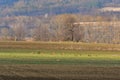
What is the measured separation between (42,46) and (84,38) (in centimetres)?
5466

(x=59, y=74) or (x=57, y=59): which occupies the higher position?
(x=59, y=74)

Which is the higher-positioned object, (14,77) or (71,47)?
(14,77)

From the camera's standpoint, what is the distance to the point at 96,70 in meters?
39.5

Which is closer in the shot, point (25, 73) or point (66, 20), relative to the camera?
point (25, 73)

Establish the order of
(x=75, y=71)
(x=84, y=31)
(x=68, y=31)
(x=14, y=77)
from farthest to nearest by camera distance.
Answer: (x=84, y=31), (x=68, y=31), (x=75, y=71), (x=14, y=77)

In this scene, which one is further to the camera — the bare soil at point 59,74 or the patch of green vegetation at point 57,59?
the patch of green vegetation at point 57,59

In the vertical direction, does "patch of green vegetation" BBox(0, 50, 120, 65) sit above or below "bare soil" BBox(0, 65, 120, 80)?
below

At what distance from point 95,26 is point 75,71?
478ft

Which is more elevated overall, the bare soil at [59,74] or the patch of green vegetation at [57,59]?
the bare soil at [59,74]

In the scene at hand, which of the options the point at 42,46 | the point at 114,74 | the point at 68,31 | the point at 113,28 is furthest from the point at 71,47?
the point at 113,28

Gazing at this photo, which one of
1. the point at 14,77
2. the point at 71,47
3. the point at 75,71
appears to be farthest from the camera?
the point at 71,47

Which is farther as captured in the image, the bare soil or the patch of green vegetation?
the patch of green vegetation

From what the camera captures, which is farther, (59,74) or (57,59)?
(57,59)

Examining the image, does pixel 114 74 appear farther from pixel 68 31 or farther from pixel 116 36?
pixel 116 36
